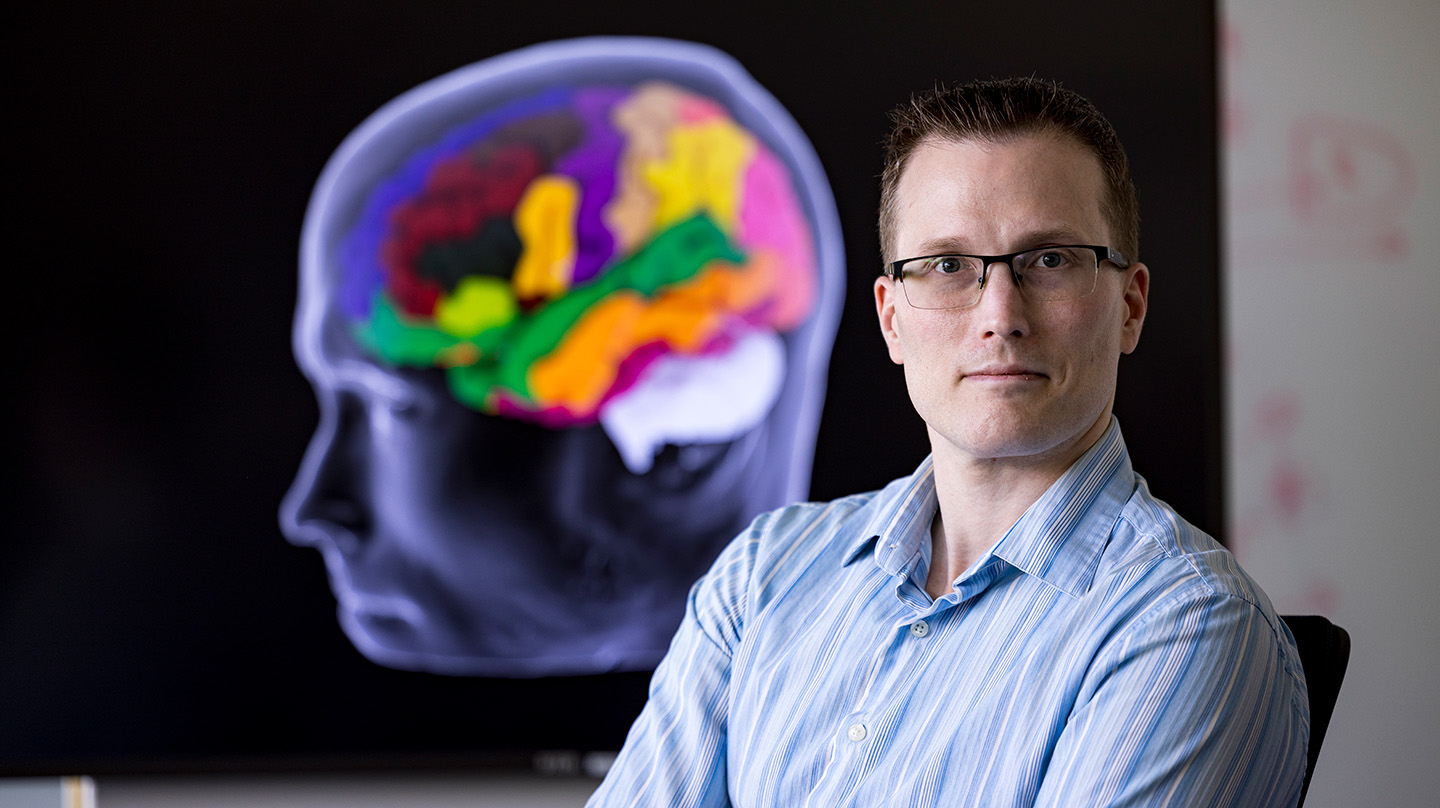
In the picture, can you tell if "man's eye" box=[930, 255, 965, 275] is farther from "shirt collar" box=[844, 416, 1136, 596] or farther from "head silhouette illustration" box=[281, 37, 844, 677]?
"head silhouette illustration" box=[281, 37, 844, 677]

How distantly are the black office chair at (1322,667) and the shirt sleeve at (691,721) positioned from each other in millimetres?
646

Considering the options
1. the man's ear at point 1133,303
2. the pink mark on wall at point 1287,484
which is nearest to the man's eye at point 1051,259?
the man's ear at point 1133,303

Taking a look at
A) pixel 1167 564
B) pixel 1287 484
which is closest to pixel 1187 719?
pixel 1167 564

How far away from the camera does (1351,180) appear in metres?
1.98

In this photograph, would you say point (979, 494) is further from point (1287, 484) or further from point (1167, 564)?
point (1287, 484)

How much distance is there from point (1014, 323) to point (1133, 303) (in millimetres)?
214

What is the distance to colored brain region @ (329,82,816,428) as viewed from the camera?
1.97 meters

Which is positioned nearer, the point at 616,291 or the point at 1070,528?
the point at 1070,528

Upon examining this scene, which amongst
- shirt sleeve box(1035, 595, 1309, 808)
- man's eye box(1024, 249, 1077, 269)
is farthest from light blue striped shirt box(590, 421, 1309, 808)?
man's eye box(1024, 249, 1077, 269)

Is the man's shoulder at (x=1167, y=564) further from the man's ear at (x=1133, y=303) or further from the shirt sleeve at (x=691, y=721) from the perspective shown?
the shirt sleeve at (x=691, y=721)

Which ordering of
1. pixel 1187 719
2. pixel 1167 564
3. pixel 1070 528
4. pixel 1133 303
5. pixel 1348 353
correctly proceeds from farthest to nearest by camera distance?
pixel 1348 353, pixel 1133 303, pixel 1070 528, pixel 1167 564, pixel 1187 719

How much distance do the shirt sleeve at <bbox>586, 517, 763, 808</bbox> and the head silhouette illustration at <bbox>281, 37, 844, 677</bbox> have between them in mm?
633

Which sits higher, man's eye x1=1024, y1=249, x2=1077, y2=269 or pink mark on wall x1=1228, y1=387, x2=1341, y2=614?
man's eye x1=1024, y1=249, x2=1077, y2=269

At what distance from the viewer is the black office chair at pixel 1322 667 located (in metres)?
1.11
